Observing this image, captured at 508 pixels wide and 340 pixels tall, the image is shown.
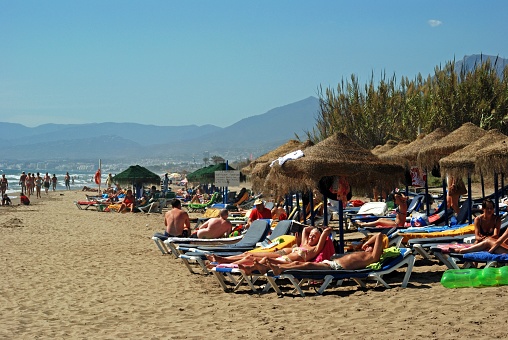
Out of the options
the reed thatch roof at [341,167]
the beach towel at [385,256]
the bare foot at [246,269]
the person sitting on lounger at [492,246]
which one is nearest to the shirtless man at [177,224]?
the reed thatch roof at [341,167]

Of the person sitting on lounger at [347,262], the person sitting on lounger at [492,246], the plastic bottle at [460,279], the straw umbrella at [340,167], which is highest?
the straw umbrella at [340,167]

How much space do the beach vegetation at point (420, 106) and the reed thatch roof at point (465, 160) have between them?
14.4 metres

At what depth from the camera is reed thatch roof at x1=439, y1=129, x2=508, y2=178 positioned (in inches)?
435

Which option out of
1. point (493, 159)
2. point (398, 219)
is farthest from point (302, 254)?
point (398, 219)

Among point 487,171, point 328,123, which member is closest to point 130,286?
point 487,171

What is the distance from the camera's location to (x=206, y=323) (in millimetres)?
7082

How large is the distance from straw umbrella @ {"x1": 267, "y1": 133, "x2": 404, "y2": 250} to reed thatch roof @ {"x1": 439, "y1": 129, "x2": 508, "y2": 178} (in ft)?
4.84

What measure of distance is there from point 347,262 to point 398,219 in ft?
15.4

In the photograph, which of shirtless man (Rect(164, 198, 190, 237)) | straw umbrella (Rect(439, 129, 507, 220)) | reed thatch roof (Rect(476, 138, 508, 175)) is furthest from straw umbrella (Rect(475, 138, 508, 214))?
shirtless man (Rect(164, 198, 190, 237))

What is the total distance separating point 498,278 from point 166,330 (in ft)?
11.5

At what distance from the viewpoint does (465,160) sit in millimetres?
11055

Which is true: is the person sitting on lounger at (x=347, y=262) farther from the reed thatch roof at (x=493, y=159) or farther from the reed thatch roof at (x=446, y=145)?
the reed thatch roof at (x=446, y=145)

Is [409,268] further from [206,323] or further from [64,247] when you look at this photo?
[64,247]

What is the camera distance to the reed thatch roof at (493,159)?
33.1 feet
